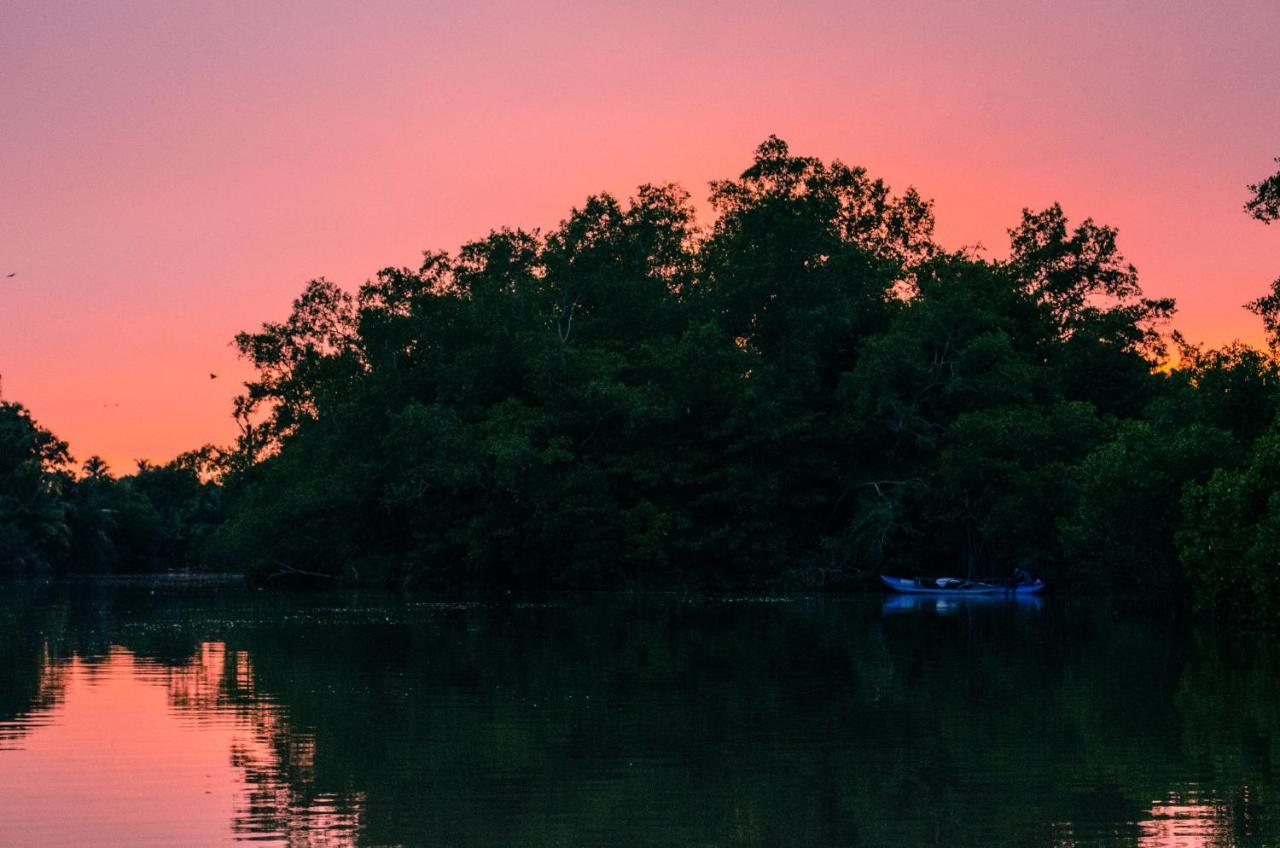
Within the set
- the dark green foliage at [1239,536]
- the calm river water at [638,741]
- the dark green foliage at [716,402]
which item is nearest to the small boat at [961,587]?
the dark green foliage at [716,402]

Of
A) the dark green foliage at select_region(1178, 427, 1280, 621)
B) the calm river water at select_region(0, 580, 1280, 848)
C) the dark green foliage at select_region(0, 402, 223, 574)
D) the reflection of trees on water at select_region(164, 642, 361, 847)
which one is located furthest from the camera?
the dark green foliage at select_region(0, 402, 223, 574)

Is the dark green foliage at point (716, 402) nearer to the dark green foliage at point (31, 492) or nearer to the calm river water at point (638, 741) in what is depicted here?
the calm river water at point (638, 741)

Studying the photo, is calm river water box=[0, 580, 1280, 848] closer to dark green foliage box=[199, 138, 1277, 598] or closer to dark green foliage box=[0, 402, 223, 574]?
dark green foliage box=[199, 138, 1277, 598]

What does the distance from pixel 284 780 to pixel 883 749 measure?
7.53 m

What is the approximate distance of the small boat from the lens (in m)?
77.1

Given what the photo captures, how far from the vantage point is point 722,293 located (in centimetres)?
9369

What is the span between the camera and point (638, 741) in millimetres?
21484

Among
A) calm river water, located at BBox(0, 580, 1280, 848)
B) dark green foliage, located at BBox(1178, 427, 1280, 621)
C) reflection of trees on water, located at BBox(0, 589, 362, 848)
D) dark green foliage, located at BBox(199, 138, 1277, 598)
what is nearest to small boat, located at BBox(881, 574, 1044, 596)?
dark green foliage, located at BBox(199, 138, 1277, 598)

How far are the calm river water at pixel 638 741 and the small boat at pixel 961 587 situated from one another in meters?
33.2

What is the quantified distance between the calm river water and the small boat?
33229mm

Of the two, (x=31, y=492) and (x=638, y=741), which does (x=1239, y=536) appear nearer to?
(x=638, y=741)

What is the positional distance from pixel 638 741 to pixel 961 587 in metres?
58.5

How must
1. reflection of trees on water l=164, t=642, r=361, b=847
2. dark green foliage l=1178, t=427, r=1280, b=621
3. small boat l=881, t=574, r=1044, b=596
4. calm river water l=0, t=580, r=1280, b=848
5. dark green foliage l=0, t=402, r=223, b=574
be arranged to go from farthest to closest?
dark green foliage l=0, t=402, r=223, b=574 → small boat l=881, t=574, r=1044, b=596 → dark green foliage l=1178, t=427, r=1280, b=621 → calm river water l=0, t=580, r=1280, b=848 → reflection of trees on water l=164, t=642, r=361, b=847

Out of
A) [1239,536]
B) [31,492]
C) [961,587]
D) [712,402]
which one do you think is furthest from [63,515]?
[1239,536]
